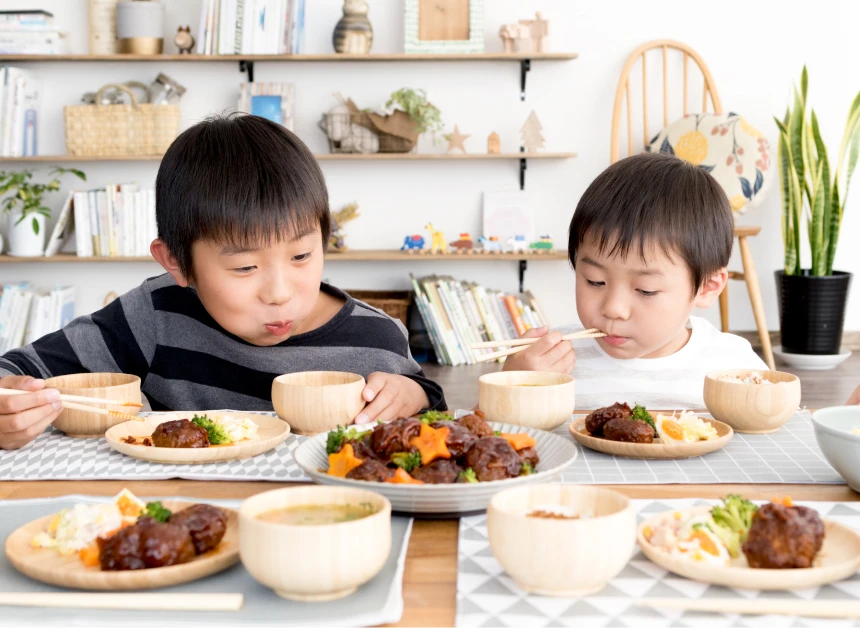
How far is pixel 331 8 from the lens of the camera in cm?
408

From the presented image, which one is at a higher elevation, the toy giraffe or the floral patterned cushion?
the floral patterned cushion

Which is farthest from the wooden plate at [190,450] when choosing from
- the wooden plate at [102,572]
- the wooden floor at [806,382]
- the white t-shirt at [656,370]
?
the wooden floor at [806,382]

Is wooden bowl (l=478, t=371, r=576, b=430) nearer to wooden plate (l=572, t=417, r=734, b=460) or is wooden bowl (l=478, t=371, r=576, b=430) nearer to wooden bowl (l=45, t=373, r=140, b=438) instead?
wooden plate (l=572, t=417, r=734, b=460)

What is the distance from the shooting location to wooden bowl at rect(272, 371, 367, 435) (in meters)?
1.09

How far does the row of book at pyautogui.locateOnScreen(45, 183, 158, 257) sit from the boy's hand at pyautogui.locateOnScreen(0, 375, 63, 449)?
3033 millimetres

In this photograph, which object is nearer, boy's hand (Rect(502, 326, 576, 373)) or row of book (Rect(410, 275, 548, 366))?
boy's hand (Rect(502, 326, 576, 373))

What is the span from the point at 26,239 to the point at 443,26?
6.92ft

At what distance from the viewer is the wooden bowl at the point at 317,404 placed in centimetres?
109

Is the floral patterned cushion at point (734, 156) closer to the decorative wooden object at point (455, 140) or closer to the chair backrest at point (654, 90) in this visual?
the chair backrest at point (654, 90)

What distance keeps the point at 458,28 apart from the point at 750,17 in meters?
1.35

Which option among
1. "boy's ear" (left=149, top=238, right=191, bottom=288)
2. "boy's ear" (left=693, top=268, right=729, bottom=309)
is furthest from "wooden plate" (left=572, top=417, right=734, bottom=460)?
"boy's ear" (left=149, top=238, right=191, bottom=288)

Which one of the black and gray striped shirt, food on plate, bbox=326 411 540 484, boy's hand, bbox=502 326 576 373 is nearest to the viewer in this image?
food on plate, bbox=326 411 540 484

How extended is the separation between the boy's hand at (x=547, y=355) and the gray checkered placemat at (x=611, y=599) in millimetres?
726

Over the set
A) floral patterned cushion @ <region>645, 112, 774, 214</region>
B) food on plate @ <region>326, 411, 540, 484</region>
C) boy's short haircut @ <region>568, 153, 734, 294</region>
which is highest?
floral patterned cushion @ <region>645, 112, 774, 214</region>
